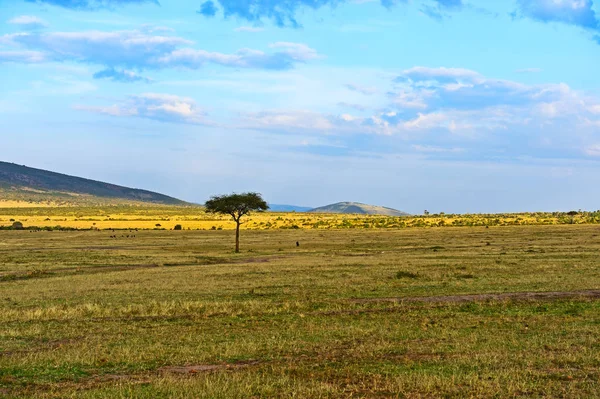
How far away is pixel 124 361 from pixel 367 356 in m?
5.66

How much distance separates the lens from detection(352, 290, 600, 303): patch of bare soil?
23.8m

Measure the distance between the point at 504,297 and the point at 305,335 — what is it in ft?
33.4

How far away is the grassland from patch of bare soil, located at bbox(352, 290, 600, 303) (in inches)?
5.8

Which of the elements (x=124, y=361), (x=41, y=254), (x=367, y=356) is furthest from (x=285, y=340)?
(x=41, y=254)

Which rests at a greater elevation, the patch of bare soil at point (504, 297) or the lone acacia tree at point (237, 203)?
the lone acacia tree at point (237, 203)

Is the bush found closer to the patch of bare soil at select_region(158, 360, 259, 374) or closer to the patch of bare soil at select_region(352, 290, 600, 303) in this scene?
the patch of bare soil at select_region(352, 290, 600, 303)

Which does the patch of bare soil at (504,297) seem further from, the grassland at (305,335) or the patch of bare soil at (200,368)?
the patch of bare soil at (200,368)

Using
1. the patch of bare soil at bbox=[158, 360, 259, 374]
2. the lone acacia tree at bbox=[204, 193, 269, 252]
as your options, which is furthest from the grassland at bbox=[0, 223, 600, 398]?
the lone acacia tree at bbox=[204, 193, 269, 252]

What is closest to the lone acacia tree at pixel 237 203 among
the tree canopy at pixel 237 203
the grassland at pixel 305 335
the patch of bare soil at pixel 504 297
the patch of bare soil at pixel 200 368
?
the tree canopy at pixel 237 203

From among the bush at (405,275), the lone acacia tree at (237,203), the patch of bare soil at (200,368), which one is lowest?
the patch of bare soil at (200,368)

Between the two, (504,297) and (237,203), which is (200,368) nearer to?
(504,297)

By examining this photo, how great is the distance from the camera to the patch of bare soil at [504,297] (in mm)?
23797

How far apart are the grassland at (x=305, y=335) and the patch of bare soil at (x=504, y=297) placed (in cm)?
15

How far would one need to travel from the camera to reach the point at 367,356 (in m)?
14.8
